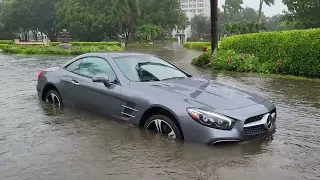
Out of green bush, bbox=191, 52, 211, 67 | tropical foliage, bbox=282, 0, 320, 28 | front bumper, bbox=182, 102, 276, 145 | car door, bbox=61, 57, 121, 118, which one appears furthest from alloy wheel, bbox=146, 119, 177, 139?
tropical foliage, bbox=282, 0, 320, 28

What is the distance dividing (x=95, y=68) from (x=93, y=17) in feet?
192

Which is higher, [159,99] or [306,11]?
[306,11]

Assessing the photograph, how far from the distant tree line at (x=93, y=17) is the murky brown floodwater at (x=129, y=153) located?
5227cm

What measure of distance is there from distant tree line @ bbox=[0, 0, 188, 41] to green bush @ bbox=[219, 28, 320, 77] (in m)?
43.7

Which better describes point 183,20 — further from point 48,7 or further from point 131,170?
point 131,170

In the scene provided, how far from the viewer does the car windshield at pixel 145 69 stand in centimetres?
571

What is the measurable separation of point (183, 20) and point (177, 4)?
15.1 ft


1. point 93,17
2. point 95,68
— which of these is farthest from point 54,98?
point 93,17

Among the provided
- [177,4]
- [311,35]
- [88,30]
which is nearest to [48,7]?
[88,30]

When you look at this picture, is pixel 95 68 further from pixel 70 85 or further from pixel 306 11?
pixel 306 11

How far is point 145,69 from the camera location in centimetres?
596

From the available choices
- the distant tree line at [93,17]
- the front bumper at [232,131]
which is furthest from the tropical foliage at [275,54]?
the distant tree line at [93,17]

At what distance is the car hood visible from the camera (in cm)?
470

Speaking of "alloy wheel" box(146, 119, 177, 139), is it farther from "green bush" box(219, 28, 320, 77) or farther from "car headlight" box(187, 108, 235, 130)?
"green bush" box(219, 28, 320, 77)
